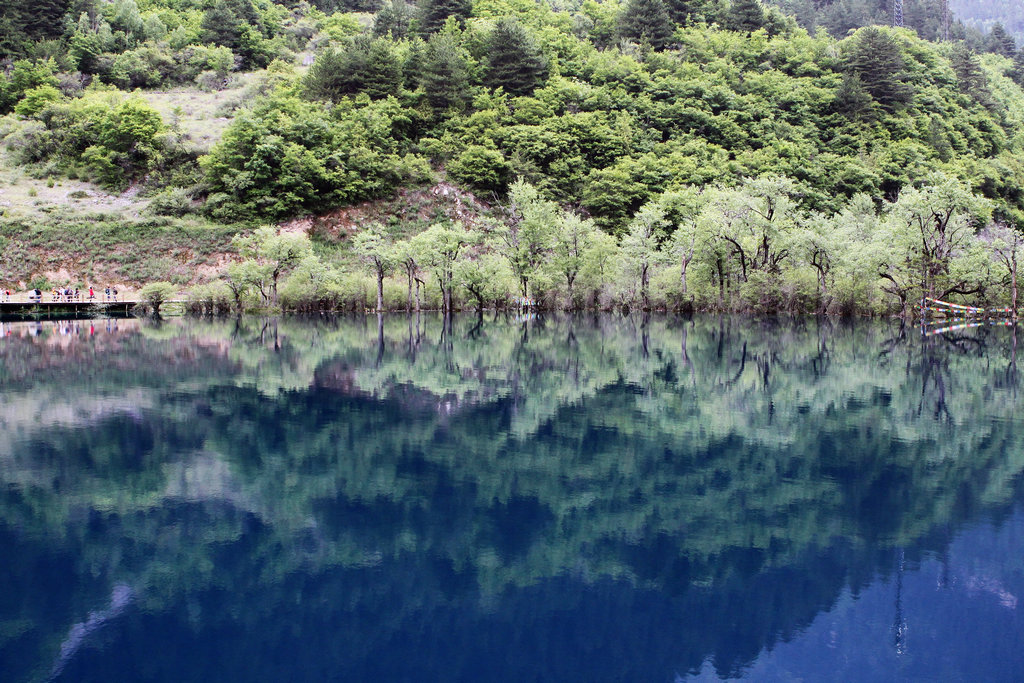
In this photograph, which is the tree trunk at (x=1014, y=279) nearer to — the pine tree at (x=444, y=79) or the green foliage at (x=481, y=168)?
the green foliage at (x=481, y=168)

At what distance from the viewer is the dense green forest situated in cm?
4731

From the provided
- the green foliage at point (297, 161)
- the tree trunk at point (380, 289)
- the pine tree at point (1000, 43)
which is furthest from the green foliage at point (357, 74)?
the pine tree at point (1000, 43)

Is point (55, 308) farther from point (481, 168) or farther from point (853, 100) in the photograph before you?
point (853, 100)

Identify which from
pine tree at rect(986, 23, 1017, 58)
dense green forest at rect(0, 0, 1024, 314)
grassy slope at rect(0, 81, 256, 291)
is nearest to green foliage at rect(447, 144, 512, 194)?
dense green forest at rect(0, 0, 1024, 314)

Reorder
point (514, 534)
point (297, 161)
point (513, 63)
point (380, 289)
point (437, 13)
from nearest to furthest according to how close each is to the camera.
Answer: point (514, 534) < point (380, 289) < point (297, 161) < point (513, 63) < point (437, 13)

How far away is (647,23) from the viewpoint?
93312 millimetres

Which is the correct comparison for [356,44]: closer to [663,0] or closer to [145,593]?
[663,0]

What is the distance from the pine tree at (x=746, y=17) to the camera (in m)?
96.5

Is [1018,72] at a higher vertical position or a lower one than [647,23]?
higher

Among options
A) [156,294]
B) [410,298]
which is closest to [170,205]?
[156,294]

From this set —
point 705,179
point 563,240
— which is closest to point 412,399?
point 563,240

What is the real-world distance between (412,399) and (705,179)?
194 ft

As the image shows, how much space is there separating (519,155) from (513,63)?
1460 cm

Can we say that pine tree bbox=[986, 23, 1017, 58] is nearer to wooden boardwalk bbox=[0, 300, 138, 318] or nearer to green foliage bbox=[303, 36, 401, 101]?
green foliage bbox=[303, 36, 401, 101]
